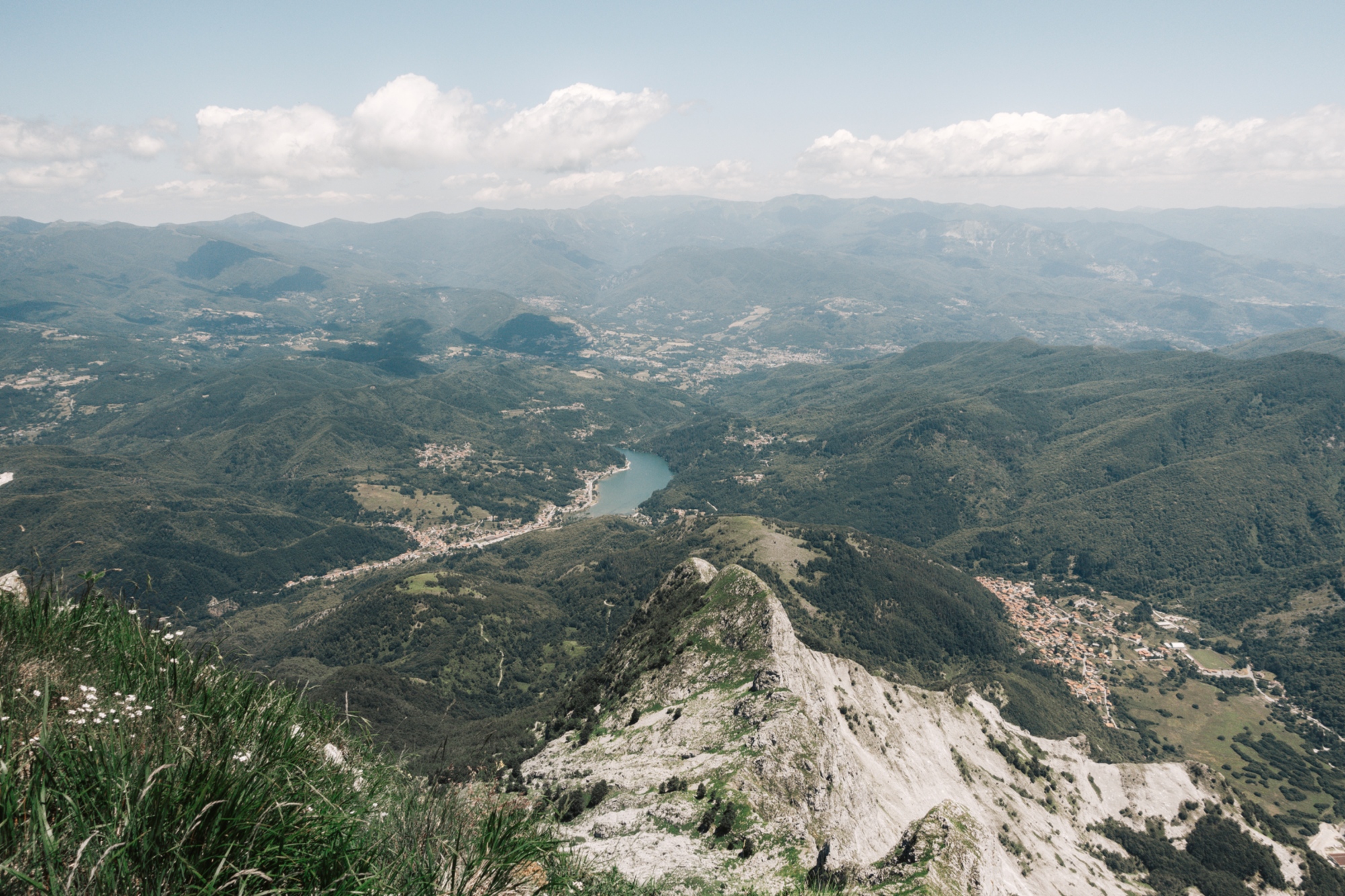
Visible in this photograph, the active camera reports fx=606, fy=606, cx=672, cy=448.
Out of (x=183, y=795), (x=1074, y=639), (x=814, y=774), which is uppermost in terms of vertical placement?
(x=183, y=795)

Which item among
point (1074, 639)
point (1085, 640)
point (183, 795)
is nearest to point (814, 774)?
point (183, 795)

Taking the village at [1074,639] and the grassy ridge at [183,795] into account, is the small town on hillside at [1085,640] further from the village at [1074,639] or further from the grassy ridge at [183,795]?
the grassy ridge at [183,795]

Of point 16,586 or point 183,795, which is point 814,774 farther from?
point 183,795

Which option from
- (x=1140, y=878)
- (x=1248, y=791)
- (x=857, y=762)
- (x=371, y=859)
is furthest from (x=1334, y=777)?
(x=371, y=859)

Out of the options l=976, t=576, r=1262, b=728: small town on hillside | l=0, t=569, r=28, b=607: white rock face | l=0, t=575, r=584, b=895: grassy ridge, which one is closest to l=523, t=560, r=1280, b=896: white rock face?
l=0, t=575, r=584, b=895: grassy ridge

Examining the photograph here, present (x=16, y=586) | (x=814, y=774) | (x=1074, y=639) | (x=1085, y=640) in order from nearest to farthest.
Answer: (x=16, y=586) → (x=814, y=774) → (x=1074, y=639) → (x=1085, y=640)

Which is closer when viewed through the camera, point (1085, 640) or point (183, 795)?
point (183, 795)
